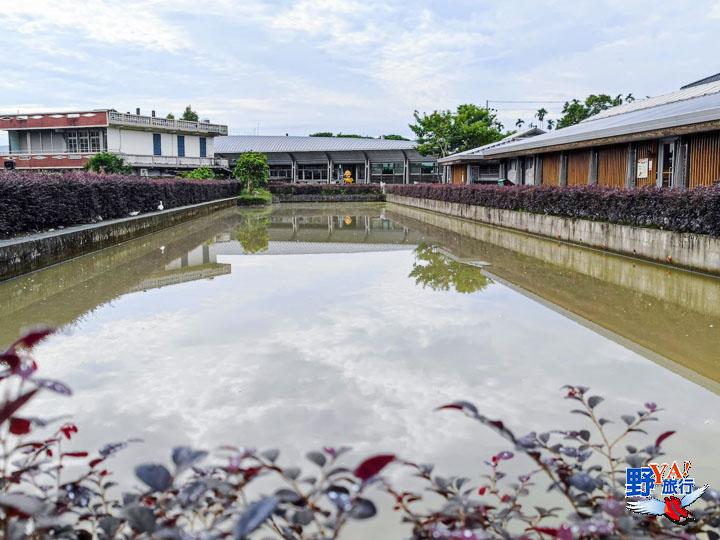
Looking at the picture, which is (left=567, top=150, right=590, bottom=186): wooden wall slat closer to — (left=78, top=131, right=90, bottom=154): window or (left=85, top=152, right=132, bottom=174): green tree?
(left=85, top=152, right=132, bottom=174): green tree

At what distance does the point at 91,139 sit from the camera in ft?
127

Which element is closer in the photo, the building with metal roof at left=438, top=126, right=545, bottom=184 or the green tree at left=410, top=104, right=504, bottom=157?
the building with metal roof at left=438, top=126, right=545, bottom=184

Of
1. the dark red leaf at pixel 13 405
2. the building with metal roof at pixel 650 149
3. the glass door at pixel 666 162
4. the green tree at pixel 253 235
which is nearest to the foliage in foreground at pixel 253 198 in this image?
the green tree at pixel 253 235

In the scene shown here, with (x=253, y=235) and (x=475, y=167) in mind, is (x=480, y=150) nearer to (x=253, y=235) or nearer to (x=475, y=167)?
(x=475, y=167)

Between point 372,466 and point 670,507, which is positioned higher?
point 372,466

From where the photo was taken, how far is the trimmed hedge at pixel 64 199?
1078 centimetres

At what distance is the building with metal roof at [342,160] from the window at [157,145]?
1118cm

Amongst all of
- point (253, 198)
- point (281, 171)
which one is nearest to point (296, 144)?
point (281, 171)

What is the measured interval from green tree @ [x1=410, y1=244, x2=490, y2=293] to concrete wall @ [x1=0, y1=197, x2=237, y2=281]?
5932mm

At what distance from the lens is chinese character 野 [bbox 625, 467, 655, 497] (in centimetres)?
190

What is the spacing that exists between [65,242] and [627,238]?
1020 centimetres

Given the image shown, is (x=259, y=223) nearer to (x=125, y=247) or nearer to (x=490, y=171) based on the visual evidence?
(x=125, y=247)

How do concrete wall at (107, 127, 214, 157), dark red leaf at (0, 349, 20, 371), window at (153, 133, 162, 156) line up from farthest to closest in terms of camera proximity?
1. window at (153, 133, 162, 156)
2. concrete wall at (107, 127, 214, 157)
3. dark red leaf at (0, 349, 20, 371)

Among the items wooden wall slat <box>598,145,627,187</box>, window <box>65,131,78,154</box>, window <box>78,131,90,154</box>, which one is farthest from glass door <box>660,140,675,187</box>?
window <box>65,131,78,154</box>
